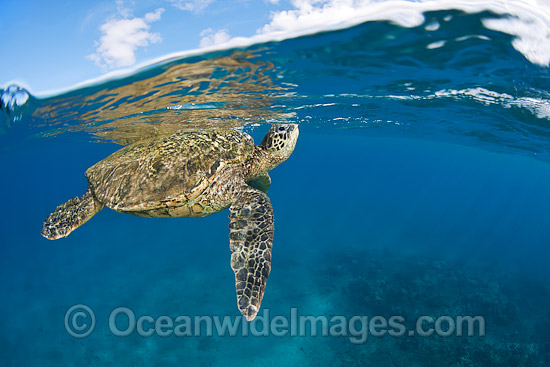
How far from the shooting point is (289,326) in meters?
12.1

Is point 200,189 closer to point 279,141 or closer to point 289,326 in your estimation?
point 279,141

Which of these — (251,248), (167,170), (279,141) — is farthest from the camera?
(279,141)

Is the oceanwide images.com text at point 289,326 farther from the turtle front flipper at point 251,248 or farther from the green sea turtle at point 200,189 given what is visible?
the turtle front flipper at point 251,248

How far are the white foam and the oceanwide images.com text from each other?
1041 cm

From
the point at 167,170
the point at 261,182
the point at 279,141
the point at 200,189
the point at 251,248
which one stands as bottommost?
the point at 261,182

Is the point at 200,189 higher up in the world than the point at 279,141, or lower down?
lower down

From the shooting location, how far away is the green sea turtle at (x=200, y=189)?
4230 millimetres

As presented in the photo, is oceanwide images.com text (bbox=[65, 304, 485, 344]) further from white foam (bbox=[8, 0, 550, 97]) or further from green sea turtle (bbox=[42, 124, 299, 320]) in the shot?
white foam (bbox=[8, 0, 550, 97])

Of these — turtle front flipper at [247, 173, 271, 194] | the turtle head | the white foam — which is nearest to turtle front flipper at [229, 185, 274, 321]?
the turtle head

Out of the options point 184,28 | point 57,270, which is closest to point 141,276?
point 57,270

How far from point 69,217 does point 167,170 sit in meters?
2.86

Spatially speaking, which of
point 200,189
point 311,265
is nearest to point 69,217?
point 200,189

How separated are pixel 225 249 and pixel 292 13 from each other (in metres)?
19.5

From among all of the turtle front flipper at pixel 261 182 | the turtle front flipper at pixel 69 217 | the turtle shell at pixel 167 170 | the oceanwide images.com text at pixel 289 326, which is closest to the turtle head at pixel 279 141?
the turtle shell at pixel 167 170
